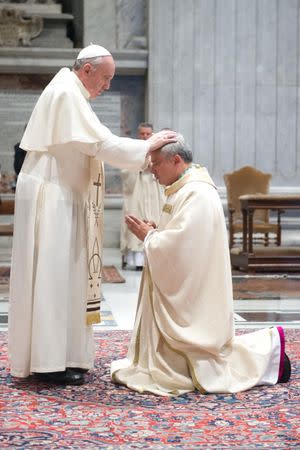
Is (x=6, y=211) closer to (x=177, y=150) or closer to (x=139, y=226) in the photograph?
(x=139, y=226)

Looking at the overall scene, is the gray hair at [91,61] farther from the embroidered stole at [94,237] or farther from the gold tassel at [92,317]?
the gold tassel at [92,317]

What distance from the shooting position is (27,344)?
5039 millimetres

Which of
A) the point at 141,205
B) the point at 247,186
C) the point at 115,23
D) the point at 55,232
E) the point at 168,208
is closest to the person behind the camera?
the point at 55,232

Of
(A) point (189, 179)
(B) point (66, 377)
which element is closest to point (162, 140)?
(A) point (189, 179)

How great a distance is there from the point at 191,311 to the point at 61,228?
87 cm

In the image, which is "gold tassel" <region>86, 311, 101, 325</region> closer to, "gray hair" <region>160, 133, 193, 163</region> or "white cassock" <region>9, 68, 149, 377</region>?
"white cassock" <region>9, 68, 149, 377</region>

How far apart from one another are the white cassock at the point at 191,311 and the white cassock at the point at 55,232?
0.37 meters

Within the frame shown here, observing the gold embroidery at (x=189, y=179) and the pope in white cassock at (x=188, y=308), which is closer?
the pope in white cassock at (x=188, y=308)

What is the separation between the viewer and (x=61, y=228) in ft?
16.7

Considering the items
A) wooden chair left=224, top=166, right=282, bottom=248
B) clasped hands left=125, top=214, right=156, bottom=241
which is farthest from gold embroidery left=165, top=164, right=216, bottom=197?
wooden chair left=224, top=166, right=282, bottom=248

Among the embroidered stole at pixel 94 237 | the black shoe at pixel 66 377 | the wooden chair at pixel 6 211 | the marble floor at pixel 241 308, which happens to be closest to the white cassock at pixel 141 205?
the marble floor at pixel 241 308

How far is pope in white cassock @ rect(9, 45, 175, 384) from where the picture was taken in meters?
5.00

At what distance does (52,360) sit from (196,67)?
33.0ft

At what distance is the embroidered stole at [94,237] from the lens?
5164 millimetres
